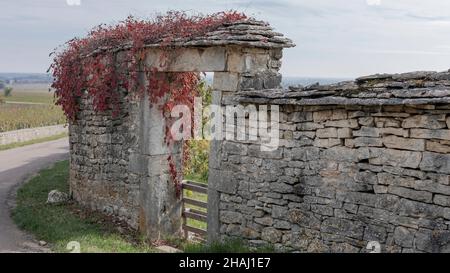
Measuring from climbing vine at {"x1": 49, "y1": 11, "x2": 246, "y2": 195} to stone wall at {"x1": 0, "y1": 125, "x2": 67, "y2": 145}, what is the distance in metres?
12.3

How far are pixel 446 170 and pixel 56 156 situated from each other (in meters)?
17.1

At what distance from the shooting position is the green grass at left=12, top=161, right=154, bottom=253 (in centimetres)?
852

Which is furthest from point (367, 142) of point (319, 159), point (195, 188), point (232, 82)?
point (195, 188)

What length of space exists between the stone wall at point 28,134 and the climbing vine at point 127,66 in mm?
12271

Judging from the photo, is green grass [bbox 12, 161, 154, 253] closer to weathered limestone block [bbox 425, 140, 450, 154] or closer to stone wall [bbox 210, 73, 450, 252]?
stone wall [bbox 210, 73, 450, 252]

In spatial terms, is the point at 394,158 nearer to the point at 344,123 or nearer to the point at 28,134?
the point at 344,123

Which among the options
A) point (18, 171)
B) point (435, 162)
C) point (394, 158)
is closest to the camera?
point (435, 162)

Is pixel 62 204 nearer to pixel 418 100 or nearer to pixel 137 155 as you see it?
pixel 137 155

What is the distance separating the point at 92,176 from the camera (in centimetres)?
1093

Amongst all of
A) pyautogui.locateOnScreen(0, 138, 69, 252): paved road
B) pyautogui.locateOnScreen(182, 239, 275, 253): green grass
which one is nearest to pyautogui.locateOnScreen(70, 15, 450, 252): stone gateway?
pyautogui.locateOnScreen(182, 239, 275, 253): green grass

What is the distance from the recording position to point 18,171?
16172mm

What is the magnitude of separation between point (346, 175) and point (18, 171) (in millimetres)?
12999
